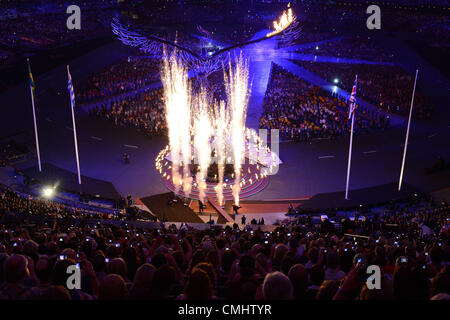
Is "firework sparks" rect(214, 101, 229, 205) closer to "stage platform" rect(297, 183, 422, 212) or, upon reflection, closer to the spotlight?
"stage platform" rect(297, 183, 422, 212)

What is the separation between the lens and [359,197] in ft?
92.6

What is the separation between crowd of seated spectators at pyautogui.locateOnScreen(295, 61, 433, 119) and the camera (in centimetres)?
4097

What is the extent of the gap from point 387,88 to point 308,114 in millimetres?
10668

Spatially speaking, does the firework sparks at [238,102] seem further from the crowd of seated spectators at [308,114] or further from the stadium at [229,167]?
the crowd of seated spectators at [308,114]

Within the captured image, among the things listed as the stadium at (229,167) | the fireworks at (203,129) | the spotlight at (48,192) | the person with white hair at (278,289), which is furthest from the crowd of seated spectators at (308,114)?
the person with white hair at (278,289)

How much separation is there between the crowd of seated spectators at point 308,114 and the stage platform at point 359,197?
9025 mm

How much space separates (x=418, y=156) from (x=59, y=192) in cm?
2634

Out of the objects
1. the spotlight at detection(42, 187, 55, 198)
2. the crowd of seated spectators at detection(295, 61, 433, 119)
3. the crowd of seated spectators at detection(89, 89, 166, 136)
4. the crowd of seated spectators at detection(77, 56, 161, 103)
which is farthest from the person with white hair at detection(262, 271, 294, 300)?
the crowd of seated spectators at detection(77, 56, 161, 103)

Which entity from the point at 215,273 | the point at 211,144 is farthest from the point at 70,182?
the point at 215,273

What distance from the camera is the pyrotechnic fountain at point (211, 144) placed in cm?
3105

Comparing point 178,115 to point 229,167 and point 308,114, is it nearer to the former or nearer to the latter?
point 229,167

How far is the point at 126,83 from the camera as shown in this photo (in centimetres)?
4762
